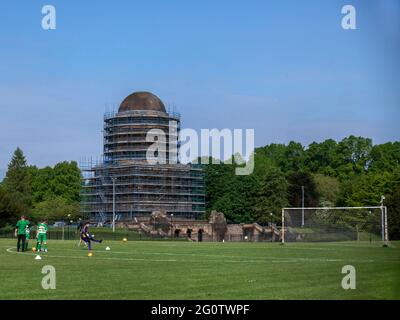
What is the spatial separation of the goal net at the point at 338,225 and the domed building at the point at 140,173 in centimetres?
4548

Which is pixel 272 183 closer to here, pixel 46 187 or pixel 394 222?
pixel 46 187

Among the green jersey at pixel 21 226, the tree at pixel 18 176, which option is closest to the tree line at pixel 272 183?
the tree at pixel 18 176

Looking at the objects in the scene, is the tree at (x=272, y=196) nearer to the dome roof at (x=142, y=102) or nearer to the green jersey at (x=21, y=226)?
the dome roof at (x=142, y=102)

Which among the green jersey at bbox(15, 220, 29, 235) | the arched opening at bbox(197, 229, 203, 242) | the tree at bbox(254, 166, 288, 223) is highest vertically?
the tree at bbox(254, 166, 288, 223)

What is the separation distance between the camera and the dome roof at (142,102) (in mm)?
109188

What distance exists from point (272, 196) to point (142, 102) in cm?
2464

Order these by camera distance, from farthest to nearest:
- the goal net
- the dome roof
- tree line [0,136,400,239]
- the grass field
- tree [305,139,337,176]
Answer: tree [305,139,337,176] → the dome roof → tree line [0,136,400,239] → the goal net → the grass field

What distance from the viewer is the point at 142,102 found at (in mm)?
109500

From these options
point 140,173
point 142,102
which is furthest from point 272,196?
A: point 142,102

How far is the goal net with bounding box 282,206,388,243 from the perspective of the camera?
159 feet

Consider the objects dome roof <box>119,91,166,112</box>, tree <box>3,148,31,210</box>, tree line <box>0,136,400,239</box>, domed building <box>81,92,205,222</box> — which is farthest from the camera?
tree <box>3,148,31,210</box>

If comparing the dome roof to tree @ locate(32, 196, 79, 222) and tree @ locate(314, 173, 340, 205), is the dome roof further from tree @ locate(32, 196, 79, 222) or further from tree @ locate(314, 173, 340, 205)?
tree @ locate(314, 173, 340, 205)

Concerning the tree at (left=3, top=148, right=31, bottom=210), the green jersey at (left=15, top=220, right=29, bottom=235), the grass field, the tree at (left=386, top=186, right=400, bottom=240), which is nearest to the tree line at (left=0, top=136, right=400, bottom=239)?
the tree at (left=3, top=148, right=31, bottom=210)
